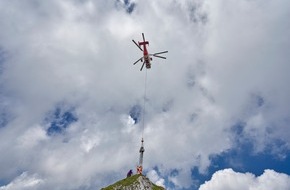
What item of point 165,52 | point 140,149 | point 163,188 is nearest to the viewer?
point 165,52

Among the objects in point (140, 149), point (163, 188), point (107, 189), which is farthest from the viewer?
point (163, 188)

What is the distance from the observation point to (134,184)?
329 feet

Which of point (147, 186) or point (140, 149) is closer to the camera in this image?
point (140, 149)

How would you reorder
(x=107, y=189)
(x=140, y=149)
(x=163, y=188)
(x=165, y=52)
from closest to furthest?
(x=165, y=52) < (x=140, y=149) < (x=107, y=189) < (x=163, y=188)

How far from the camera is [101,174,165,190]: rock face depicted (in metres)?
99.4

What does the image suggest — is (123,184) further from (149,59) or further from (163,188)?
(149,59)

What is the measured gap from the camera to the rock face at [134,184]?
326 ft

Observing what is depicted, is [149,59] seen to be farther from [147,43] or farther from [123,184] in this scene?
[123,184]

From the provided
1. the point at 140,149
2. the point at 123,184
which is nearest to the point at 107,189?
the point at 123,184

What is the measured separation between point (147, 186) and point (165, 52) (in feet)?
161

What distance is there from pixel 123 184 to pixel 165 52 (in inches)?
1952

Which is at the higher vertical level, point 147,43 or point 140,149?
point 147,43

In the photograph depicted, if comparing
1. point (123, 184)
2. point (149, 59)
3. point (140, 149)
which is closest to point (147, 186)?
point (123, 184)

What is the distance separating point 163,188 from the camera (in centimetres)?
10956
